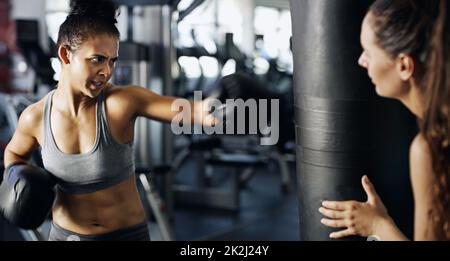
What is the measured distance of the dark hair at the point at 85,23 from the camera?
115cm

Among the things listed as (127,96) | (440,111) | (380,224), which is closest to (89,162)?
(127,96)

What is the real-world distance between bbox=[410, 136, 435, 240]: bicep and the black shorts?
691 mm

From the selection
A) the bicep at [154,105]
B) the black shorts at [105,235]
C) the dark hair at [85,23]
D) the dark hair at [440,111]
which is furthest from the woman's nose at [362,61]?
the black shorts at [105,235]

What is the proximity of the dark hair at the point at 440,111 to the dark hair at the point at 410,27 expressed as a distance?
0.01 m

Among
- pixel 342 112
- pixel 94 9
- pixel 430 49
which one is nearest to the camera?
pixel 430 49

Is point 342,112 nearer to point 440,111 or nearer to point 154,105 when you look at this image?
point 440,111

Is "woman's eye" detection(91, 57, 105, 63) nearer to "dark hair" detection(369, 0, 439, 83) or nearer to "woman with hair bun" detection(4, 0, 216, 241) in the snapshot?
"woman with hair bun" detection(4, 0, 216, 241)

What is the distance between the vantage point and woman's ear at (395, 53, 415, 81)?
988 mm

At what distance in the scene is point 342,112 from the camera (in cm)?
107

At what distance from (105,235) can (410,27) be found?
88 centimetres

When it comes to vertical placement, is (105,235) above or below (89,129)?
below

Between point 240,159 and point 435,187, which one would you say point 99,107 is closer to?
point 435,187

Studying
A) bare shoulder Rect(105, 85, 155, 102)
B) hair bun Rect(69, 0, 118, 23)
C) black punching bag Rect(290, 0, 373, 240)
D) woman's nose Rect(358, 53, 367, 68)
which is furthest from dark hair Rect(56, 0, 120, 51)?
woman's nose Rect(358, 53, 367, 68)

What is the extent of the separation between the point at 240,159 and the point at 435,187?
7.80 ft
